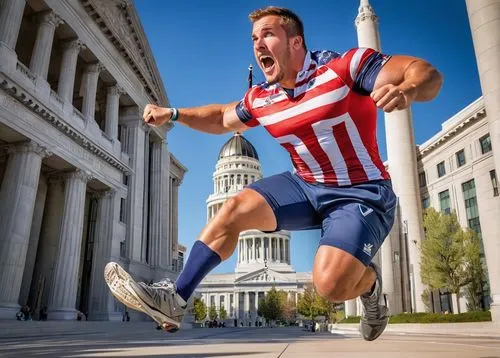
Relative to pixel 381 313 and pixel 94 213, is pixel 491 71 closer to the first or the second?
pixel 381 313

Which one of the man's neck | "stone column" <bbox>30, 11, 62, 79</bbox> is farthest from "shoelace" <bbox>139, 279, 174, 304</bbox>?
"stone column" <bbox>30, 11, 62, 79</bbox>

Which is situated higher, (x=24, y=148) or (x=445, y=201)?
(x=445, y=201)

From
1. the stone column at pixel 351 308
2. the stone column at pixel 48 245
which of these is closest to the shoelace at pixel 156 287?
the stone column at pixel 48 245

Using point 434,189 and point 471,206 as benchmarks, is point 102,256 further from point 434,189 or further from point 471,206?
point 434,189

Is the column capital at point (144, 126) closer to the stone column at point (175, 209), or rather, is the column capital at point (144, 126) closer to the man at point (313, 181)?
the stone column at point (175, 209)

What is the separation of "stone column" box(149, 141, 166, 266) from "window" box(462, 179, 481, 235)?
26372 mm

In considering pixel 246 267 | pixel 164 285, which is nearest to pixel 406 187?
pixel 164 285

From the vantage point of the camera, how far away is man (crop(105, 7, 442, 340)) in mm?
3510

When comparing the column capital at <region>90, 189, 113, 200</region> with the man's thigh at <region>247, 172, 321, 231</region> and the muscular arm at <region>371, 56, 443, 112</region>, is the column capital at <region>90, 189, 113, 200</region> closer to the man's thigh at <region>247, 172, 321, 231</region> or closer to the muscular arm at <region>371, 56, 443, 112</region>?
the man's thigh at <region>247, 172, 321, 231</region>

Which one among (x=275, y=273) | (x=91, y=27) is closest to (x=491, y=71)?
(x=91, y=27)

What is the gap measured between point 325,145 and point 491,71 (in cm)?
1849

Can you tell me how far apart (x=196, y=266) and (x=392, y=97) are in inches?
81.7

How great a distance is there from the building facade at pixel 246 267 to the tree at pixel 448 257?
8912 cm

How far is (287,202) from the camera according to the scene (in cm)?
388
